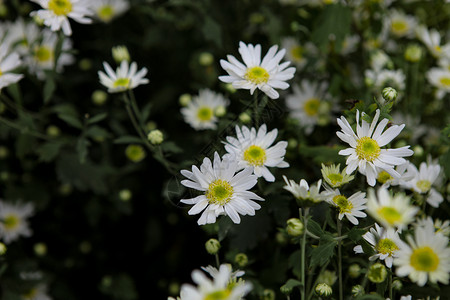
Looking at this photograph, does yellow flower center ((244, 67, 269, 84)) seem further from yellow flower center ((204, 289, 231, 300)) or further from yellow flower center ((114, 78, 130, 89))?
yellow flower center ((204, 289, 231, 300))

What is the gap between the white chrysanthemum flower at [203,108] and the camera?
7.30 feet

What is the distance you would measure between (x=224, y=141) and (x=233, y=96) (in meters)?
0.52

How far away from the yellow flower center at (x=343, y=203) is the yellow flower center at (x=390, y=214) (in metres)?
0.30

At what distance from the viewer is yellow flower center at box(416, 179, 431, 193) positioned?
1621mm

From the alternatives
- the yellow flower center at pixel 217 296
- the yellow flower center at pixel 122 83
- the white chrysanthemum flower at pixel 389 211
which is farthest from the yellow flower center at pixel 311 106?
the yellow flower center at pixel 217 296

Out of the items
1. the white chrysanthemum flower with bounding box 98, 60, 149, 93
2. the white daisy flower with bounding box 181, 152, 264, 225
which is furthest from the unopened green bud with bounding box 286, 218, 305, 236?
the white chrysanthemum flower with bounding box 98, 60, 149, 93

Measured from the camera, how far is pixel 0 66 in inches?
76.3

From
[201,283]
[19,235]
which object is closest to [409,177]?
[201,283]

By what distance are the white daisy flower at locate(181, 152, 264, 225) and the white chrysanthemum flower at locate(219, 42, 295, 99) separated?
28 centimetres

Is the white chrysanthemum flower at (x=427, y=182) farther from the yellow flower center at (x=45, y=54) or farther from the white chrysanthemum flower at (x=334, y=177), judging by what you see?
the yellow flower center at (x=45, y=54)

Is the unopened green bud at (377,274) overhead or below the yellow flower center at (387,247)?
below

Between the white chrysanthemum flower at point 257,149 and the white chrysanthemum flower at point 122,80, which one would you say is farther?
the white chrysanthemum flower at point 122,80

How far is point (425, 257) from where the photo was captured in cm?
119

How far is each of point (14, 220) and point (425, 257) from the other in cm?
204
